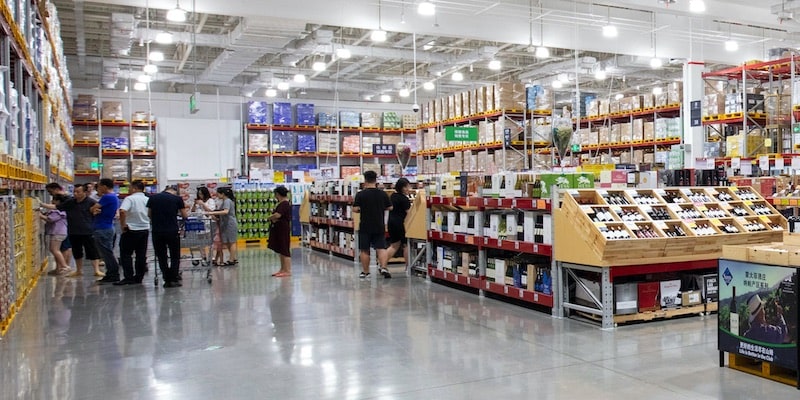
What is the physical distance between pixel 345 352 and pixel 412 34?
13.6 m

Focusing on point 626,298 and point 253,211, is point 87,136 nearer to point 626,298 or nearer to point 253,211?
point 253,211

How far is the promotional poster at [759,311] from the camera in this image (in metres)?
4.47

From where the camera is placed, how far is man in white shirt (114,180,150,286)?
9.71 meters

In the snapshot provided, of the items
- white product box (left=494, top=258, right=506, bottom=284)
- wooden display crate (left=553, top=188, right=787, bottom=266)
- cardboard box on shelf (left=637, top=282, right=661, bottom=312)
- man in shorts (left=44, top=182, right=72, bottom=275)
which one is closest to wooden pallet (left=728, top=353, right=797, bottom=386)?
wooden display crate (left=553, top=188, right=787, bottom=266)

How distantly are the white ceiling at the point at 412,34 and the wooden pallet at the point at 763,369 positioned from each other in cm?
929

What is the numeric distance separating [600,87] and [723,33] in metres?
9.99

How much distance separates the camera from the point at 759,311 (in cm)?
468

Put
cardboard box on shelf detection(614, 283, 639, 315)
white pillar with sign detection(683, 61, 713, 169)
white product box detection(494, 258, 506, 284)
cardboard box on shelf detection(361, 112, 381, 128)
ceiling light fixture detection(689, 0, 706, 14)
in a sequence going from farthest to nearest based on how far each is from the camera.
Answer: cardboard box on shelf detection(361, 112, 381, 128) < white pillar with sign detection(683, 61, 713, 169) < ceiling light fixture detection(689, 0, 706, 14) < white product box detection(494, 258, 506, 284) < cardboard box on shelf detection(614, 283, 639, 315)

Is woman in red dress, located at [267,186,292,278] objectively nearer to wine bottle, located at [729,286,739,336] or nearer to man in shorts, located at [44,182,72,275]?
man in shorts, located at [44,182,72,275]

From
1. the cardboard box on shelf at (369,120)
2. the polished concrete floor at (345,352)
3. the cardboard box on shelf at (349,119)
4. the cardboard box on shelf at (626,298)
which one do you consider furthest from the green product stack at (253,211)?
the cardboard box on shelf at (626,298)

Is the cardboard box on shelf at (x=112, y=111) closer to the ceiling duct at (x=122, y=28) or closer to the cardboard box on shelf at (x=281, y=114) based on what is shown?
the cardboard box on shelf at (x=281, y=114)

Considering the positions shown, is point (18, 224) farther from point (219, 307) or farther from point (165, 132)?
point (165, 132)

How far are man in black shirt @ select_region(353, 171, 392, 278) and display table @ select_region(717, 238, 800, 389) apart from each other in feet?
19.2

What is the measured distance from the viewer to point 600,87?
87.8 feet
